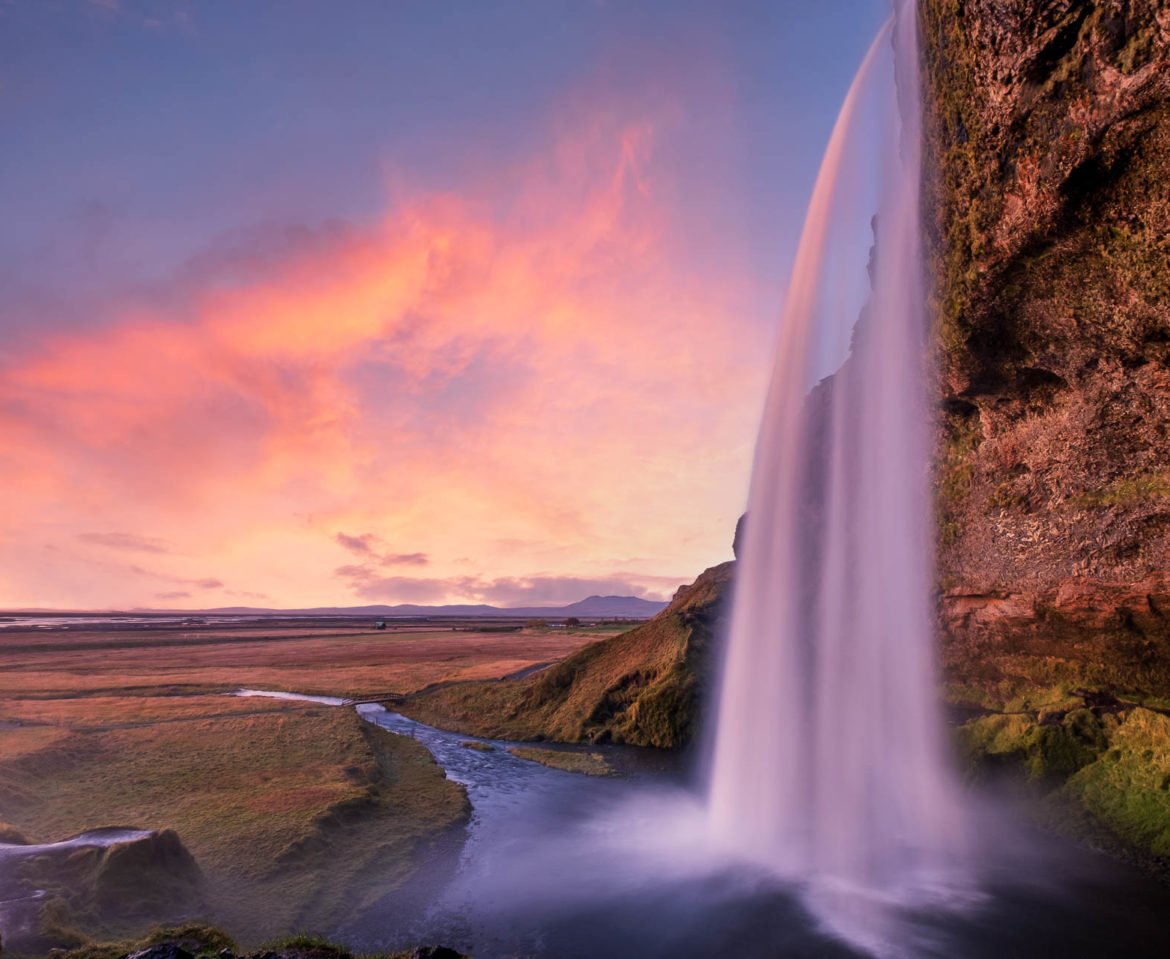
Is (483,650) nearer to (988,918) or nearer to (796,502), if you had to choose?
(796,502)

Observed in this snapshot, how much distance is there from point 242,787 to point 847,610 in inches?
Answer: 1003

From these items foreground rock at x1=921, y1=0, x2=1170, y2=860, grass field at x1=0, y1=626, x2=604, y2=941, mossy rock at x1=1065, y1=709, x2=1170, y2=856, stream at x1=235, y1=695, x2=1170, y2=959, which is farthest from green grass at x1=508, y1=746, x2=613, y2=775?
mossy rock at x1=1065, y1=709, x2=1170, y2=856

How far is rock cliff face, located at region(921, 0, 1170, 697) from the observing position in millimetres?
11906

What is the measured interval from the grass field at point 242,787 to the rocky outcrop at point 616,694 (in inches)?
263

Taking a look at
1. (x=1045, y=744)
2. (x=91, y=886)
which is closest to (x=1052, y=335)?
(x=1045, y=744)

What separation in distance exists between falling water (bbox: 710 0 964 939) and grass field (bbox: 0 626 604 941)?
1127cm

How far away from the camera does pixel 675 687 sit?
30.1 metres

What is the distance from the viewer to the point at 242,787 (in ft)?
68.7

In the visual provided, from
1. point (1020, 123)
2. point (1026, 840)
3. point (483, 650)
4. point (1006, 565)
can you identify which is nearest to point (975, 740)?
point (1026, 840)

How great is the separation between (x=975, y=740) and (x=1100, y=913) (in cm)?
850

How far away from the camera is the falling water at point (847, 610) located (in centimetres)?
1770

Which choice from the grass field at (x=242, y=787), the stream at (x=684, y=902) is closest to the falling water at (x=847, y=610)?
the stream at (x=684, y=902)

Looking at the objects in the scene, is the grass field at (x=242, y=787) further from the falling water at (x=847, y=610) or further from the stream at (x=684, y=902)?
the falling water at (x=847, y=610)

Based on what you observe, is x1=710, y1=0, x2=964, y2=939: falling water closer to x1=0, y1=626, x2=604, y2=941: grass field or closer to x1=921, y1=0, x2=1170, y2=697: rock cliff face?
x1=921, y1=0, x2=1170, y2=697: rock cliff face
